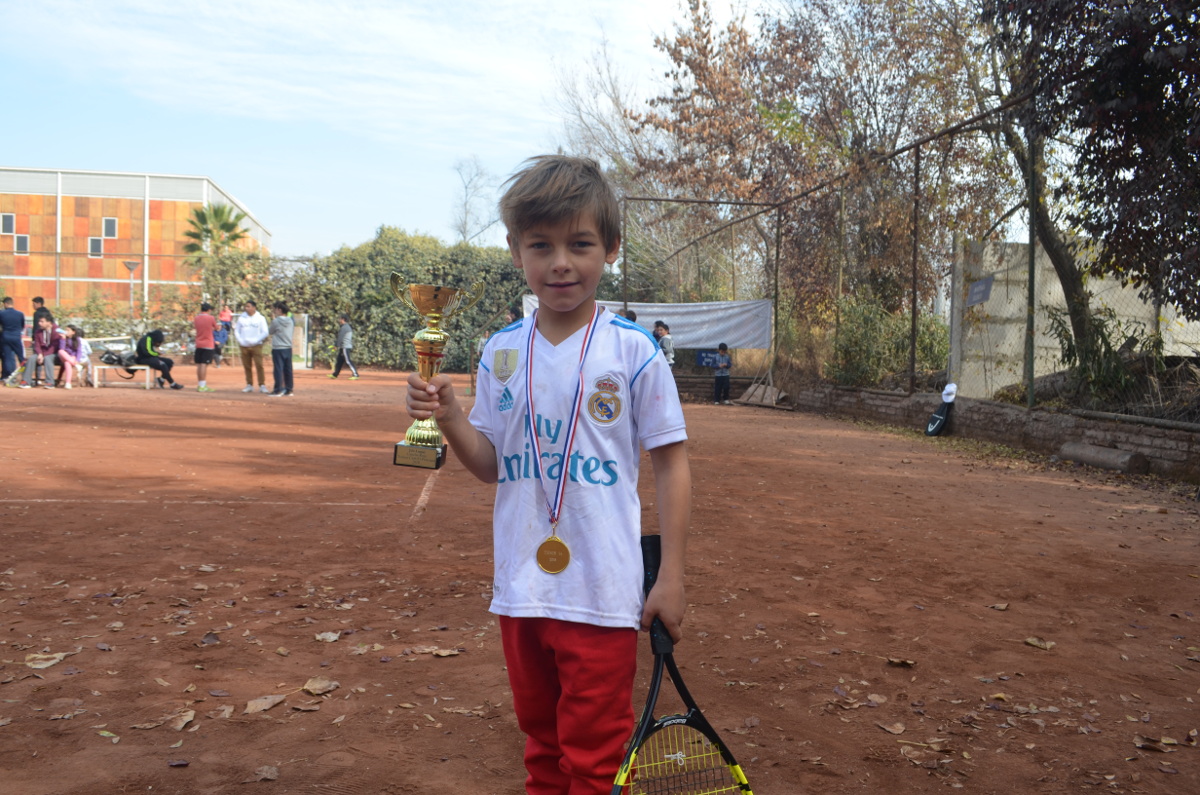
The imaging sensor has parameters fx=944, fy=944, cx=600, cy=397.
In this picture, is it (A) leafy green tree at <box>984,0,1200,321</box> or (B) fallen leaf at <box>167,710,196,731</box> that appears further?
(A) leafy green tree at <box>984,0,1200,321</box>

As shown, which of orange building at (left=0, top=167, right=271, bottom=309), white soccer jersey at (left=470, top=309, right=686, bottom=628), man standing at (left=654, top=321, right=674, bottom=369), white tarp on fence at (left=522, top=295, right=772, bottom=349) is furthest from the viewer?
orange building at (left=0, top=167, right=271, bottom=309)

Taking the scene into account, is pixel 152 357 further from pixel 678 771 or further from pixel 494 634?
pixel 678 771

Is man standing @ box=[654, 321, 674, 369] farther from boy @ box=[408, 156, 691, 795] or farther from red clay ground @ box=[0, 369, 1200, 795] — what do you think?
boy @ box=[408, 156, 691, 795]

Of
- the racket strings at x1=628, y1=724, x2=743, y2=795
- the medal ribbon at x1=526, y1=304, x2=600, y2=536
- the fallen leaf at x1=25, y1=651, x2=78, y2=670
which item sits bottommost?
the fallen leaf at x1=25, y1=651, x2=78, y2=670

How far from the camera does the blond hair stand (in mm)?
1962

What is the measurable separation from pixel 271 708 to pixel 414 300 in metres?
1.57

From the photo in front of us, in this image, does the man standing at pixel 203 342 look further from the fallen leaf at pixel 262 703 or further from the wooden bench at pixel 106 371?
the fallen leaf at pixel 262 703

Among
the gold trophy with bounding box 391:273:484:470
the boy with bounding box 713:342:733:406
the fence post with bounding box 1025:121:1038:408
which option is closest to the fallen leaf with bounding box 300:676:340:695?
the gold trophy with bounding box 391:273:484:470

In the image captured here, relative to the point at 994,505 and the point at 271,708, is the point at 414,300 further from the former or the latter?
the point at 994,505

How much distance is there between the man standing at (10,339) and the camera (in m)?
17.8

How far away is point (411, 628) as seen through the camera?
431 centimetres

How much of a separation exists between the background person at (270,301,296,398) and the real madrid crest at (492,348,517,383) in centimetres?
1573

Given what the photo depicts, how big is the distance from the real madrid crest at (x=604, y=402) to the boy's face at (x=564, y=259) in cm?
18

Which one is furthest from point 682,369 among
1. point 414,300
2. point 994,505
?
point 414,300
